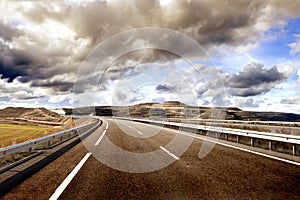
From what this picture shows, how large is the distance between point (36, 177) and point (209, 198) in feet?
13.5

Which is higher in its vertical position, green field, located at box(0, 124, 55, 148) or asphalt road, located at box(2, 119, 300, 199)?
asphalt road, located at box(2, 119, 300, 199)

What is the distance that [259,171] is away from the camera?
22.0 feet

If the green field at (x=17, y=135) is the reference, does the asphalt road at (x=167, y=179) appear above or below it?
above

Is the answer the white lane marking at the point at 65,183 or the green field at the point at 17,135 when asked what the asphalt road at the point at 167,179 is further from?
the green field at the point at 17,135

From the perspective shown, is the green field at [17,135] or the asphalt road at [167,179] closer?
the asphalt road at [167,179]

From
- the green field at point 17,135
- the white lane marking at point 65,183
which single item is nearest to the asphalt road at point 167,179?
the white lane marking at point 65,183

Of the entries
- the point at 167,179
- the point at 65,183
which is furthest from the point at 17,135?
the point at 167,179

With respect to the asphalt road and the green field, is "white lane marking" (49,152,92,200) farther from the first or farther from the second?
the green field

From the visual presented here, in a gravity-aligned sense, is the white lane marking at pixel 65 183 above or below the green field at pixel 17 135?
above

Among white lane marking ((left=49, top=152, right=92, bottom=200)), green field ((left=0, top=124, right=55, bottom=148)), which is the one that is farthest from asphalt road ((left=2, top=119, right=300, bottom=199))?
green field ((left=0, top=124, right=55, bottom=148))

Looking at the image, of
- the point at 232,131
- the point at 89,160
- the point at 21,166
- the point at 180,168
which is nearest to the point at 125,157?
the point at 89,160

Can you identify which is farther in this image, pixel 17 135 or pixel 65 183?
pixel 17 135

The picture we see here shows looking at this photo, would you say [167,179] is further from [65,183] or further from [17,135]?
[17,135]

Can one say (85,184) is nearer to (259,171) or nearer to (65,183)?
(65,183)
